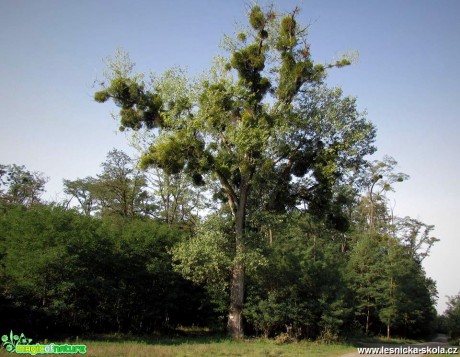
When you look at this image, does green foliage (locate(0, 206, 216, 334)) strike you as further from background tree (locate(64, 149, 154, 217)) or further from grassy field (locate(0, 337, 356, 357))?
background tree (locate(64, 149, 154, 217))

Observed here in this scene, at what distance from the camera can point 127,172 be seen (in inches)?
1604

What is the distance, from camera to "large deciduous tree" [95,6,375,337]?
20000 mm

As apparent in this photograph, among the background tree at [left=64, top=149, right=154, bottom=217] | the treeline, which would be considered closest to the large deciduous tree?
the treeline

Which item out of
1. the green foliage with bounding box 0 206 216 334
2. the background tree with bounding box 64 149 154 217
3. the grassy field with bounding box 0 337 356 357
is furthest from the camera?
the background tree with bounding box 64 149 154 217

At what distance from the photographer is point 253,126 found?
1994cm

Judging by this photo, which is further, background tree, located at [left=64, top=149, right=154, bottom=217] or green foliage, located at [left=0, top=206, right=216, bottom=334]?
background tree, located at [left=64, top=149, right=154, bottom=217]

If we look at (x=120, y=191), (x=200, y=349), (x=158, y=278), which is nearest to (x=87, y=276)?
(x=158, y=278)

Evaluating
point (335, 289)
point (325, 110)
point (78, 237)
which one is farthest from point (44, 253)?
point (335, 289)

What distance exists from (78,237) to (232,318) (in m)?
9.46

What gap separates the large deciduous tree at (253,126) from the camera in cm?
2000

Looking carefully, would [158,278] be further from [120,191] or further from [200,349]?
[120,191]

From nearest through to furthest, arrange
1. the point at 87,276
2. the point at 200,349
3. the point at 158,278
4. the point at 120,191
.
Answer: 1. the point at 200,349
2. the point at 87,276
3. the point at 158,278
4. the point at 120,191

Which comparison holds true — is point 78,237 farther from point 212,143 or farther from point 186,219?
point 186,219

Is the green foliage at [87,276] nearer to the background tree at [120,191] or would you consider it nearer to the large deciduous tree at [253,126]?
the large deciduous tree at [253,126]
